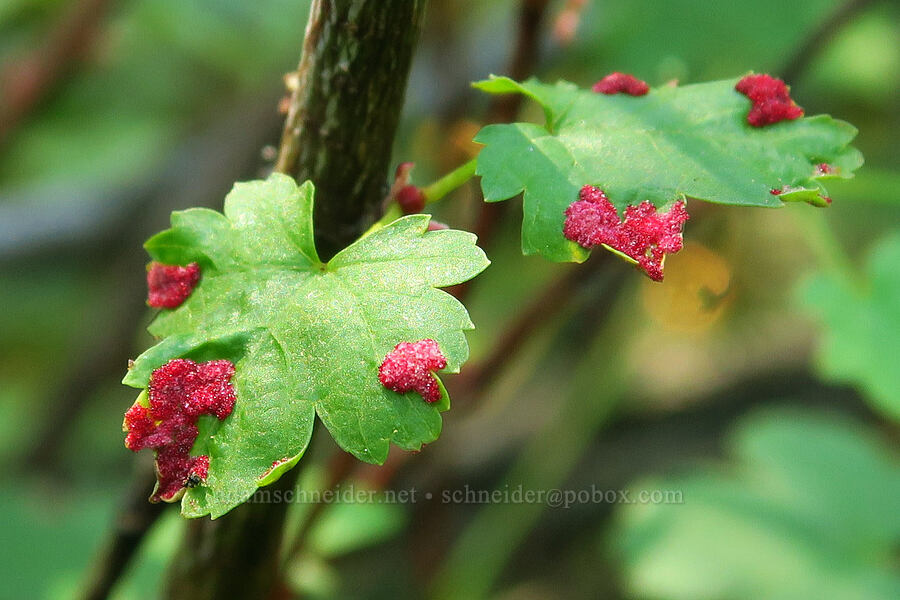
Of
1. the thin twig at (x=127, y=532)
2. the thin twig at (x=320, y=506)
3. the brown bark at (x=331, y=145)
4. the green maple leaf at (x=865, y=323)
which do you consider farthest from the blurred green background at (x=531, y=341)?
the brown bark at (x=331, y=145)

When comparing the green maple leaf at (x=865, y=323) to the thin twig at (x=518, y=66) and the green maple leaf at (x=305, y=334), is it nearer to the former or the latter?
the thin twig at (x=518, y=66)

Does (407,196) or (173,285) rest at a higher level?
(407,196)

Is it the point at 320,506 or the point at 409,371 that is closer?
the point at 409,371

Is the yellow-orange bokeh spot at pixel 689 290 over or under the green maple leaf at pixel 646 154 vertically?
under

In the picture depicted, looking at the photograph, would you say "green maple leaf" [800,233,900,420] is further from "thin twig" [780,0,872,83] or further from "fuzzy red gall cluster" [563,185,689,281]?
"fuzzy red gall cluster" [563,185,689,281]

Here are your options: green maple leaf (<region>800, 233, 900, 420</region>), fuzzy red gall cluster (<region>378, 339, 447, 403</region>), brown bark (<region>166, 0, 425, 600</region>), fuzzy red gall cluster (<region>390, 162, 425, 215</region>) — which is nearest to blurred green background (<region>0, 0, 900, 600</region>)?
green maple leaf (<region>800, 233, 900, 420</region>)

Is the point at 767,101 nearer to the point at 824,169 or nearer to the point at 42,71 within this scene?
the point at 824,169

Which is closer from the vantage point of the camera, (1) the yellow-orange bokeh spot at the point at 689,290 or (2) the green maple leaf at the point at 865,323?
(2) the green maple leaf at the point at 865,323

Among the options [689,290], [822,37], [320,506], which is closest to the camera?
[320,506]

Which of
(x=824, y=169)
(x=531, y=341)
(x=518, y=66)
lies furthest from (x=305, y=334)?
(x=531, y=341)
